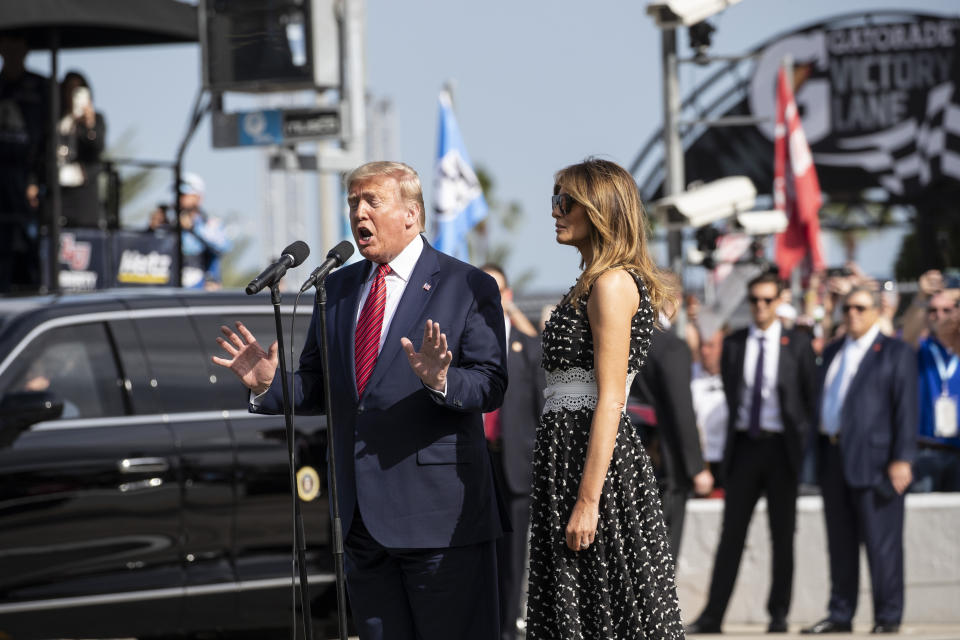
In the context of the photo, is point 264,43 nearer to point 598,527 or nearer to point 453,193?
point 453,193

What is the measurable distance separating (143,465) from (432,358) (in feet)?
9.66

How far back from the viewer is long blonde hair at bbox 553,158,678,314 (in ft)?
18.2

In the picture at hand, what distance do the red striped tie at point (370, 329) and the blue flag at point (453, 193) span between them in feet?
27.8

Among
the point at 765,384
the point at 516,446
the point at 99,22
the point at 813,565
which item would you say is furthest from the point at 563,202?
the point at 99,22

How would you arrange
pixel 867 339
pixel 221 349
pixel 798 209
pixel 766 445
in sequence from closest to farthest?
pixel 221 349 → pixel 766 445 → pixel 867 339 → pixel 798 209

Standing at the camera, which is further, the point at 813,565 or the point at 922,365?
the point at 922,365

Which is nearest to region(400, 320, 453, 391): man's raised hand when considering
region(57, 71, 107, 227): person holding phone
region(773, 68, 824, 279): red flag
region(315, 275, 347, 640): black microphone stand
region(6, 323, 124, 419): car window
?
region(315, 275, 347, 640): black microphone stand

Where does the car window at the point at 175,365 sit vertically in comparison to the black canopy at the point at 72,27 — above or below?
below

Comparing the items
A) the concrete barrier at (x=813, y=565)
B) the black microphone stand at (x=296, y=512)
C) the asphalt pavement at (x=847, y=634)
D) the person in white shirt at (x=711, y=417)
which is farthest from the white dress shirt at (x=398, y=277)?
the person in white shirt at (x=711, y=417)

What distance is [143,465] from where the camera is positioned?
765 centimetres

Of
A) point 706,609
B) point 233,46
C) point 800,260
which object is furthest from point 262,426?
point 800,260

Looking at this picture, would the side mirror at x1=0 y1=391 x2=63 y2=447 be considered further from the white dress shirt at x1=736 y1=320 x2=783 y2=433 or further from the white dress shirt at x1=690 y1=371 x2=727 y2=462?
the white dress shirt at x1=690 y1=371 x2=727 y2=462

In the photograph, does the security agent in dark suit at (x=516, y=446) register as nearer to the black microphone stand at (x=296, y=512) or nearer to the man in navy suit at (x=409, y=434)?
the man in navy suit at (x=409, y=434)

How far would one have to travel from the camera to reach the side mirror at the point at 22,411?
7359 millimetres
